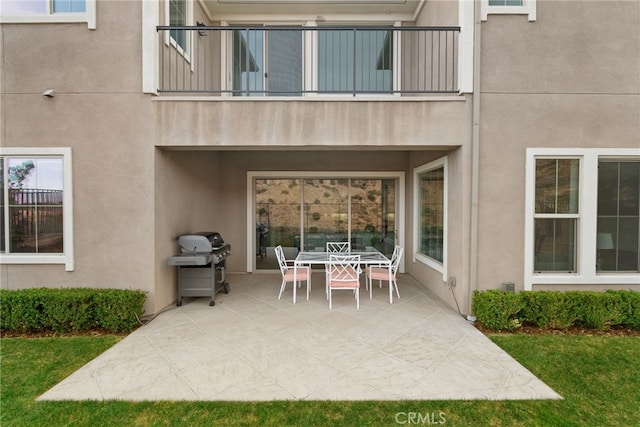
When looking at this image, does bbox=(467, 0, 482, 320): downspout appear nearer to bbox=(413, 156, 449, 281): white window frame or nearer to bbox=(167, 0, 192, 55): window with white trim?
bbox=(413, 156, 449, 281): white window frame

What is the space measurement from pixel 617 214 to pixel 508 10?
12.0 feet

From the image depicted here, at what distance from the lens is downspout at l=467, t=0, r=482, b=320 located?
15.0 ft

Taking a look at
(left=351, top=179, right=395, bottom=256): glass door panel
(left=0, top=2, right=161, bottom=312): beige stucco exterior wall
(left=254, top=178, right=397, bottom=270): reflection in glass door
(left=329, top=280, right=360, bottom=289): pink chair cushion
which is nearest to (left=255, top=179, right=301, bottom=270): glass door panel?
(left=254, top=178, right=397, bottom=270): reflection in glass door

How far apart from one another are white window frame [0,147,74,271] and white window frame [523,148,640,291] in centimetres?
717

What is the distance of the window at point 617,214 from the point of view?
4.73 metres

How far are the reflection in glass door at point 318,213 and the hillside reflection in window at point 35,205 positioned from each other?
3.93 metres

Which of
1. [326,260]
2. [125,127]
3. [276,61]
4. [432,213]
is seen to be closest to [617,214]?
[432,213]

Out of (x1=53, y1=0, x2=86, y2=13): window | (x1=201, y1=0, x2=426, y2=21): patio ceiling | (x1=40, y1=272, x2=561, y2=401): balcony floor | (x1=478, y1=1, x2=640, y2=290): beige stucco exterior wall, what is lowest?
(x1=40, y1=272, x2=561, y2=401): balcony floor

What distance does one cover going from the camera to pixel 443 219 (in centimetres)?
552

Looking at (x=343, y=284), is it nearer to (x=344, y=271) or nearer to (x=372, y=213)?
(x=344, y=271)

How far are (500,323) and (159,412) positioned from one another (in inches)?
174

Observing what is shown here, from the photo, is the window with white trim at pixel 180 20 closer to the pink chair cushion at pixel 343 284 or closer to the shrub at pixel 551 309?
the pink chair cushion at pixel 343 284

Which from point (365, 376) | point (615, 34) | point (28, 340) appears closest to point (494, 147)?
point (615, 34)

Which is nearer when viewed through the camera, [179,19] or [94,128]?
[94,128]
